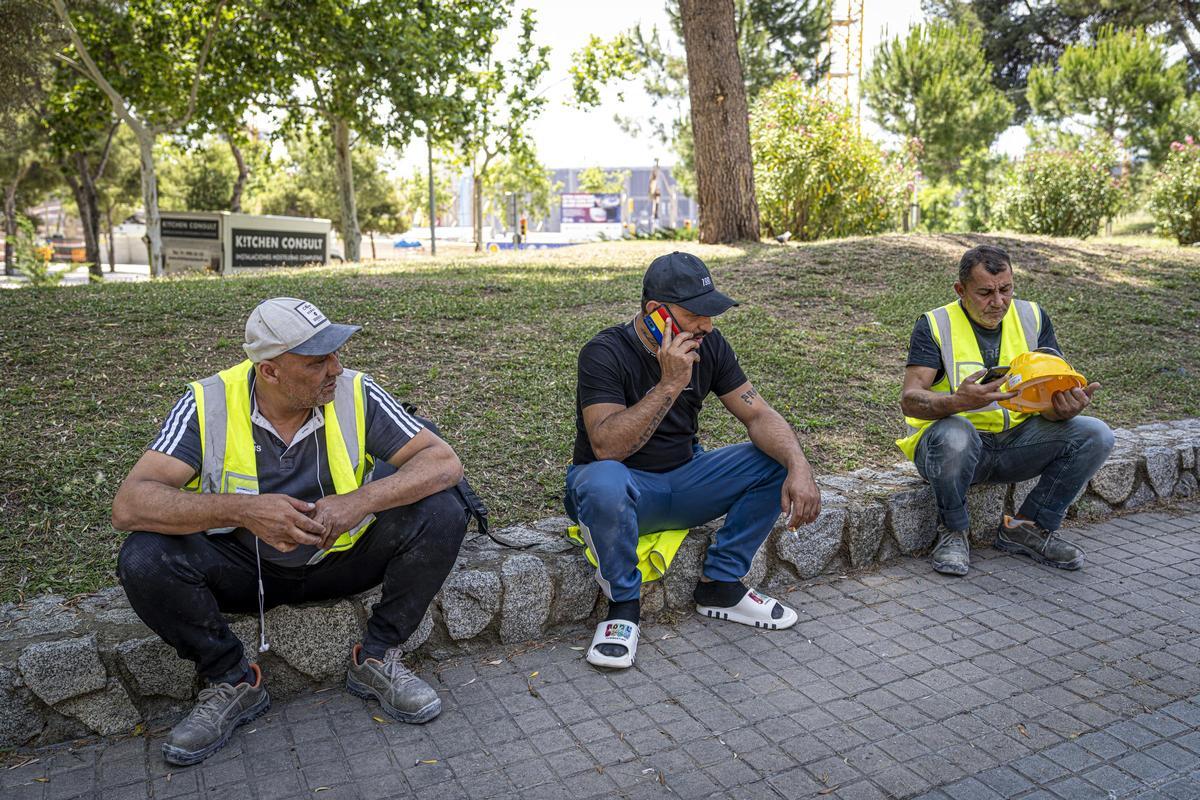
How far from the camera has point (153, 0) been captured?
58.0 ft

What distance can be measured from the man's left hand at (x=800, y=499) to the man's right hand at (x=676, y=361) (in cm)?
59

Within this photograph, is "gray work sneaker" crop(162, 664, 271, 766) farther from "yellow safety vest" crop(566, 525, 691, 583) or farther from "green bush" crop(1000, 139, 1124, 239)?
"green bush" crop(1000, 139, 1124, 239)

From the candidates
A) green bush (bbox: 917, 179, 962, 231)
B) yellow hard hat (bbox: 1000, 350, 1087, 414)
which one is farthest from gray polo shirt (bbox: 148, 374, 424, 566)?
green bush (bbox: 917, 179, 962, 231)

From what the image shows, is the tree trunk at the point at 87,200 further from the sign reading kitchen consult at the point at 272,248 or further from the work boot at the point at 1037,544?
the work boot at the point at 1037,544

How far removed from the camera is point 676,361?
3.65 metres

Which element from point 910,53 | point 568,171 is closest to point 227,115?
point 910,53

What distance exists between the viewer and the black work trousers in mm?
2951

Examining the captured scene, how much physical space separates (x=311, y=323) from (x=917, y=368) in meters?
2.83

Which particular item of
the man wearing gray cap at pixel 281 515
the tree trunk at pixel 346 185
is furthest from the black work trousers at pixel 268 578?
the tree trunk at pixel 346 185

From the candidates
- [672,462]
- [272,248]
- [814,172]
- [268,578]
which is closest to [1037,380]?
[672,462]

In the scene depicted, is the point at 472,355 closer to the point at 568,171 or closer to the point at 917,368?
the point at 917,368

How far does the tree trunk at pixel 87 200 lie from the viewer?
81.7 feet

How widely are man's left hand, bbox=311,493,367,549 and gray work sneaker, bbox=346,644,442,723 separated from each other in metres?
0.48

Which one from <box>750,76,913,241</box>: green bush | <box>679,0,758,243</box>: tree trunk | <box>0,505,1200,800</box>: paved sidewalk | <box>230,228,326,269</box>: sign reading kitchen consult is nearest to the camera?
<box>0,505,1200,800</box>: paved sidewalk
